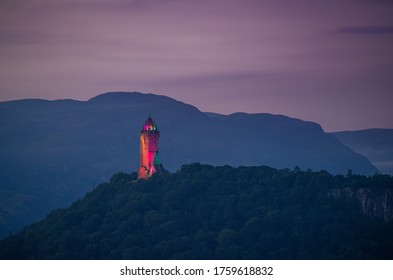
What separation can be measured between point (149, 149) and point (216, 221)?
14.3m

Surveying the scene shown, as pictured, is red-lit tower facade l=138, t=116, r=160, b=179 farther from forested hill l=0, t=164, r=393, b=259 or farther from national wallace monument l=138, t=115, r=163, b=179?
forested hill l=0, t=164, r=393, b=259

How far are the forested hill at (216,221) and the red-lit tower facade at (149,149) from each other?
2379 millimetres

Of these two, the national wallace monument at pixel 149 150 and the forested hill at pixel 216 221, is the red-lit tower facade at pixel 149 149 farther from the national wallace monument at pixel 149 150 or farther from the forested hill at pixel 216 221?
the forested hill at pixel 216 221

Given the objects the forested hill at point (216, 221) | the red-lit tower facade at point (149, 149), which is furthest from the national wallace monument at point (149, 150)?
the forested hill at point (216, 221)

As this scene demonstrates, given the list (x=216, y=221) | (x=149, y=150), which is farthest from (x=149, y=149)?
(x=216, y=221)

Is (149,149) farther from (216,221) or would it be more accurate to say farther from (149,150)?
(216,221)

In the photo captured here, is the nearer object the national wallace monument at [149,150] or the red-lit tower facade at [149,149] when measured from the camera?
the red-lit tower facade at [149,149]

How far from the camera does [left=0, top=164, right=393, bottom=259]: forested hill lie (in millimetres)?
135750

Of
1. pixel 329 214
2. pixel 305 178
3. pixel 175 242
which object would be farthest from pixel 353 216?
pixel 175 242

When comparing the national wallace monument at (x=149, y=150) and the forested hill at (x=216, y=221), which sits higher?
the national wallace monument at (x=149, y=150)

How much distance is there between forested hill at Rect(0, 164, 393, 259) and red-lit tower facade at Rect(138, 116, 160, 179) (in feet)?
7.80

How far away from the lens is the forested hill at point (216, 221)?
136 metres
